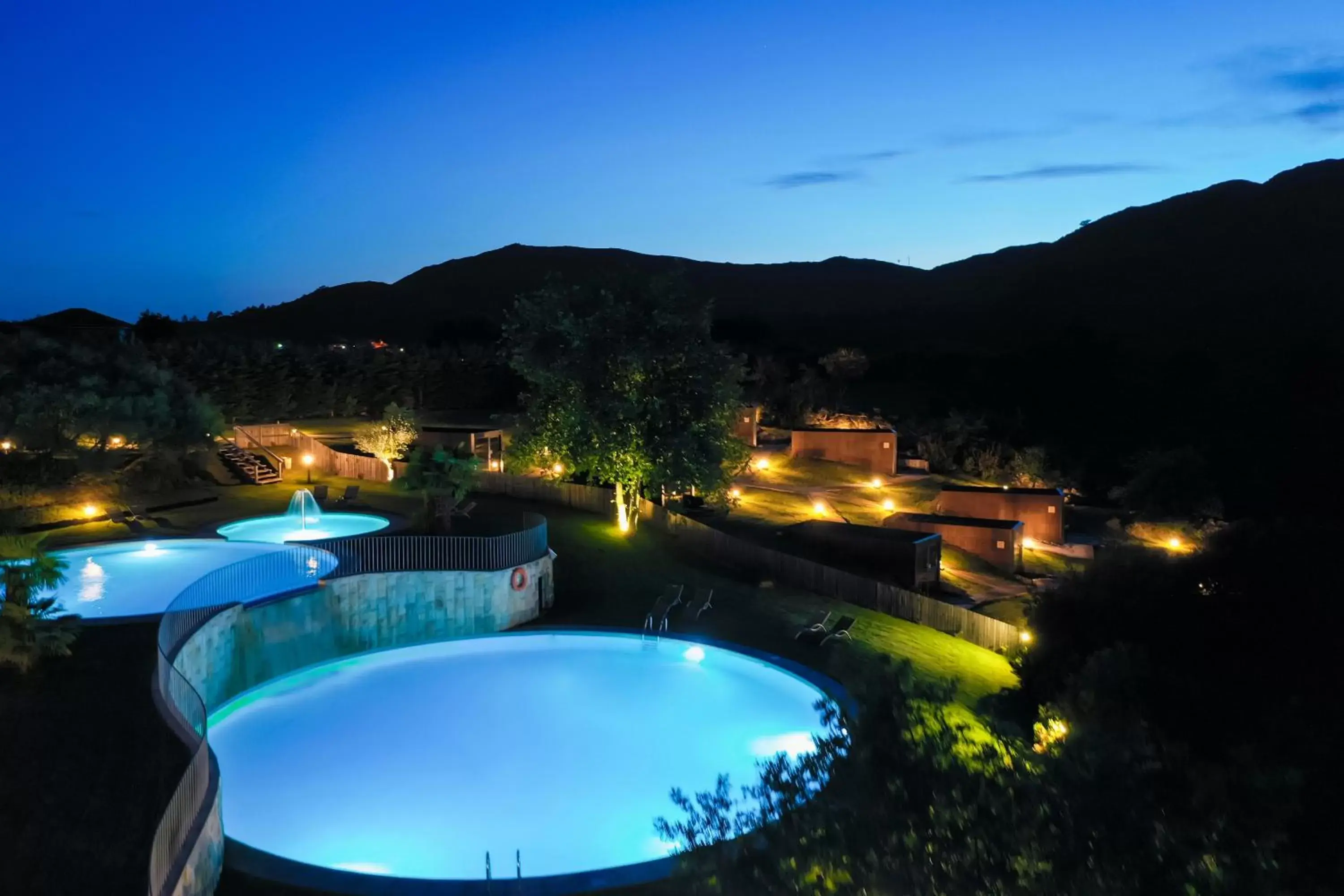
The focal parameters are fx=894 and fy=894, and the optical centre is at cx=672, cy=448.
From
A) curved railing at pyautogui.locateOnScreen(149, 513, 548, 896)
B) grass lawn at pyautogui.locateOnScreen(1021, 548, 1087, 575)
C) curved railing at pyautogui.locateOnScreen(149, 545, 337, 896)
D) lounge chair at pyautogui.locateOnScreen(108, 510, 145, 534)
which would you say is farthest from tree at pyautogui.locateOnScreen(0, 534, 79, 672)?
grass lawn at pyautogui.locateOnScreen(1021, 548, 1087, 575)

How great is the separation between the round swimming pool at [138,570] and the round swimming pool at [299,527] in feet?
4.50

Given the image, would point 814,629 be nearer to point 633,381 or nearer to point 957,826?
point 633,381

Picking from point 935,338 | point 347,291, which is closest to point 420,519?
point 935,338

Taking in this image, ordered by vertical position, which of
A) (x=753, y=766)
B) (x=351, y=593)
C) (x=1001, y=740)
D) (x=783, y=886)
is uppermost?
(x=1001, y=740)

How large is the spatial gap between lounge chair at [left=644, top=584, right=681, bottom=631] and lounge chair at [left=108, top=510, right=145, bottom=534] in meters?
12.8

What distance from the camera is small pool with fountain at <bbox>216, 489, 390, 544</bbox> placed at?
23.1 m

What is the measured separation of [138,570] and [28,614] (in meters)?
7.47

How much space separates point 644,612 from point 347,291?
14245 centimetres

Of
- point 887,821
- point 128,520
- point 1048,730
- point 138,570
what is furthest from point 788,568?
point 887,821

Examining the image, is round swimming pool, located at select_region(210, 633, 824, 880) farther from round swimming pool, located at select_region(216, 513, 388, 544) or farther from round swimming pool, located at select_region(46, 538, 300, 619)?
round swimming pool, located at select_region(216, 513, 388, 544)

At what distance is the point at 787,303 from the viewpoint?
12938 centimetres

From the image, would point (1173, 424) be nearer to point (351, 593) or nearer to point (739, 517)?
point (739, 517)

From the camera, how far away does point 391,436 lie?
3303 centimetres

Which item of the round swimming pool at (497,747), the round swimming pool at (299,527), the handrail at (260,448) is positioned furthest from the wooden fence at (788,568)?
the handrail at (260,448)
